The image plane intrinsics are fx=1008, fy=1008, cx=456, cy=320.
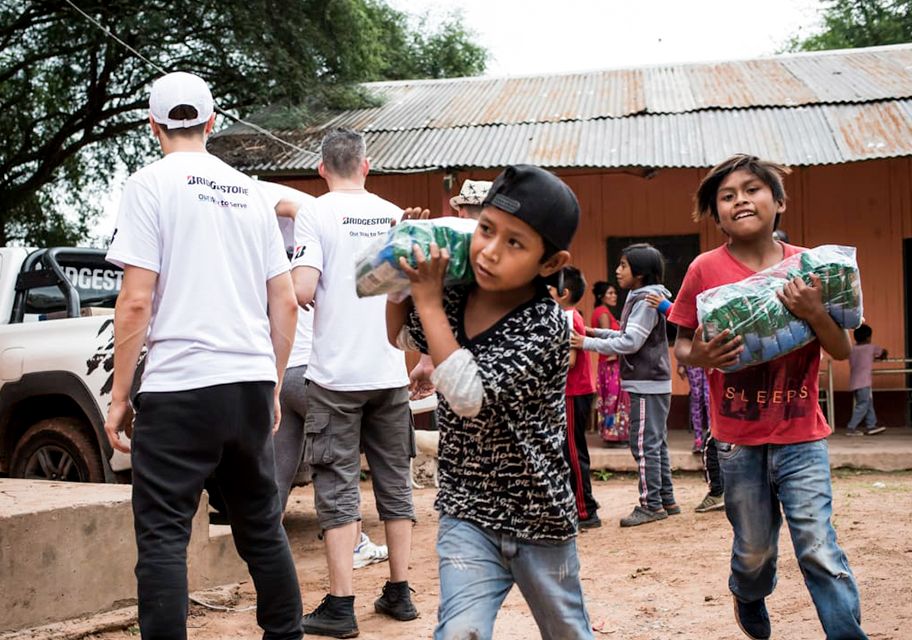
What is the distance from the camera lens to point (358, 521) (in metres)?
4.70

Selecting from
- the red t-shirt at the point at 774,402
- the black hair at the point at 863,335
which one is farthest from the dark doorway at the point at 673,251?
the red t-shirt at the point at 774,402

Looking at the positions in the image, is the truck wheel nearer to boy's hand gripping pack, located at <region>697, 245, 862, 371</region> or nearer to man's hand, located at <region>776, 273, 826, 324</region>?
boy's hand gripping pack, located at <region>697, 245, 862, 371</region>

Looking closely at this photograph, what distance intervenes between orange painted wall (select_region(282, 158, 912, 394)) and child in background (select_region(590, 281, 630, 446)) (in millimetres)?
1554

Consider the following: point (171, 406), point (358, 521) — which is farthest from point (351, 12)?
point (171, 406)

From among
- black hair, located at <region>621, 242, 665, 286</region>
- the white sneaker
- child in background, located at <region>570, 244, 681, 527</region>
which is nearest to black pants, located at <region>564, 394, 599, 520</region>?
child in background, located at <region>570, 244, 681, 527</region>

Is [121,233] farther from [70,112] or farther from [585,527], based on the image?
[70,112]

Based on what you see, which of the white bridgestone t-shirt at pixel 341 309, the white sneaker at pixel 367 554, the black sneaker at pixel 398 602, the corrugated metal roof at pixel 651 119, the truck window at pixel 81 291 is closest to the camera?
the white bridgestone t-shirt at pixel 341 309

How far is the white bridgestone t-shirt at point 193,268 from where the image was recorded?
336cm

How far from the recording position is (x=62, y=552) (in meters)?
4.30

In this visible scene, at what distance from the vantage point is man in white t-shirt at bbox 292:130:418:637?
455cm

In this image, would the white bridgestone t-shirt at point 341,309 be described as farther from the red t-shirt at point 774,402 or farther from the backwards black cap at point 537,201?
the backwards black cap at point 537,201

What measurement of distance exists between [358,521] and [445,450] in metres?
2.01

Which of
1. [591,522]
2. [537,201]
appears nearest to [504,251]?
[537,201]

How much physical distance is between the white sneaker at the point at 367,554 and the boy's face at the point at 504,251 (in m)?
3.82
